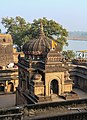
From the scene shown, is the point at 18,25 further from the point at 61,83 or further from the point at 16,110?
the point at 16,110

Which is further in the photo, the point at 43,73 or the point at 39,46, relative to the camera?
the point at 39,46

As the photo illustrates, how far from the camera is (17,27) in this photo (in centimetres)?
4222

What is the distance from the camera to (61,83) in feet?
58.1

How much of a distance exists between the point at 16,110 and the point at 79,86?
18.2m

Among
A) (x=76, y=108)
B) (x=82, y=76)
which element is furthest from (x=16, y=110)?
(x=82, y=76)

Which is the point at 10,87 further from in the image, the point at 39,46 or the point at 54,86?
the point at 54,86

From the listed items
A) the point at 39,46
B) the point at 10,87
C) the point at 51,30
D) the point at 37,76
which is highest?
the point at 51,30

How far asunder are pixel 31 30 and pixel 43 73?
21647 mm

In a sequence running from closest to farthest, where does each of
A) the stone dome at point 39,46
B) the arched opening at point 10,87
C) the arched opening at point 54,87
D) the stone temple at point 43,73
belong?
the stone temple at point 43,73
the arched opening at point 54,87
the stone dome at point 39,46
the arched opening at point 10,87

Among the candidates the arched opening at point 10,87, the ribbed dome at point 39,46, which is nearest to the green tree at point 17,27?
the arched opening at point 10,87

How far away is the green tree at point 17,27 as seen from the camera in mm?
40875

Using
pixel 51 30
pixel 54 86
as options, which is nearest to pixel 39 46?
pixel 54 86

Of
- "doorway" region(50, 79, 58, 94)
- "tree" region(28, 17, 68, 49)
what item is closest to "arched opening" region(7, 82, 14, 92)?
"doorway" region(50, 79, 58, 94)

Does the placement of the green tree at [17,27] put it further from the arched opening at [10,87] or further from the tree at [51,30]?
the arched opening at [10,87]
